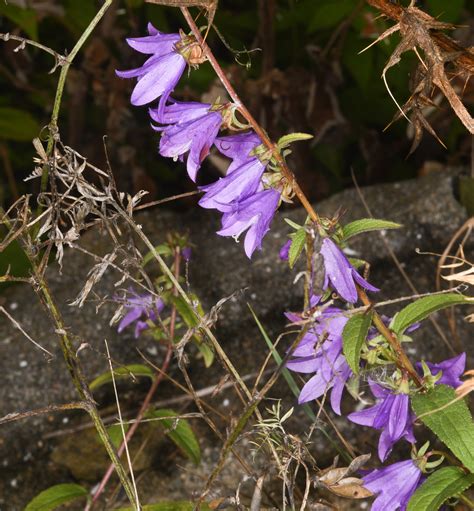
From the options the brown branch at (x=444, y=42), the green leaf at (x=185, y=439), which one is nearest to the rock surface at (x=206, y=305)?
the green leaf at (x=185, y=439)

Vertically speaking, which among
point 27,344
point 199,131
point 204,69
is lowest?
point 27,344

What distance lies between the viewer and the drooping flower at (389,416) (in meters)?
1.25

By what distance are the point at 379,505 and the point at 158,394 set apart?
707 mm

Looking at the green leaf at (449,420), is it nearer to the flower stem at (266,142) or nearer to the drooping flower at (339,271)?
the drooping flower at (339,271)

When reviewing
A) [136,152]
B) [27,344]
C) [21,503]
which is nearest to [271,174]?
[21,503]

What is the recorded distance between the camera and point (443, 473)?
1.22m

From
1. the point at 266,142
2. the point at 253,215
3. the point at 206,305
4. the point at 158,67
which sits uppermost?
the point at 158,67

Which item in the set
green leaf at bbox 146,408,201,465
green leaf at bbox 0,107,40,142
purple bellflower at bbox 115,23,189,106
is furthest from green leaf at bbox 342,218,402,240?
green leaf at bbox 0,107,40,142

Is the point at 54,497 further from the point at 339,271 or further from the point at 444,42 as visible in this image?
the point at 444,42

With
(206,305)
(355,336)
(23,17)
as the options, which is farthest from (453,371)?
(23,17)

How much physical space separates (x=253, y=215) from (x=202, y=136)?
0.12m

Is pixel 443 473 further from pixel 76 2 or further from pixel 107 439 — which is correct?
pixel 76 2

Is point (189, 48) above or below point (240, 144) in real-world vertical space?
above

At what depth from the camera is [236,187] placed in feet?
4.01
